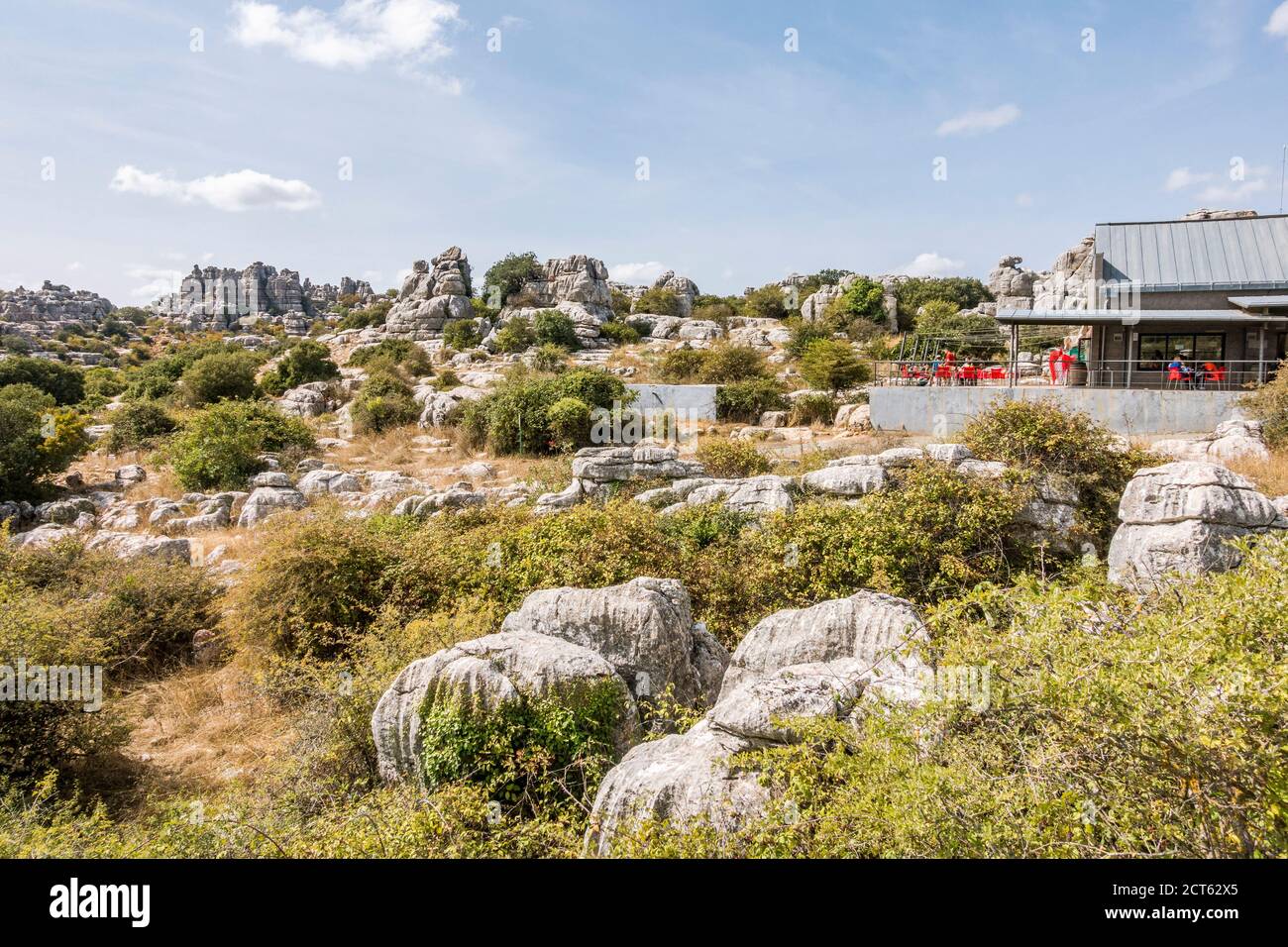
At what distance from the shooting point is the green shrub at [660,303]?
57312 mm

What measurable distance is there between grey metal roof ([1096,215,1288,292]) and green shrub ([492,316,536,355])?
2927 cm

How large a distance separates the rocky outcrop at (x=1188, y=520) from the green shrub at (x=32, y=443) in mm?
22399

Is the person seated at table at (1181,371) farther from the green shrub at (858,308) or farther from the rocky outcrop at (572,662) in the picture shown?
the green shrub at (858,308)

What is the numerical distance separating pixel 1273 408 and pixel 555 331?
3476 cm

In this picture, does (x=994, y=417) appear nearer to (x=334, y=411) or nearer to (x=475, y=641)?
(x=475, y=641)

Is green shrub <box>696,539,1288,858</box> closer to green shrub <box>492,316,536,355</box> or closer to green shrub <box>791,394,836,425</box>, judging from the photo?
green shrub <box>791,394,836,425</box>

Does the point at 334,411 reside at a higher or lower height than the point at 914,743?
higher

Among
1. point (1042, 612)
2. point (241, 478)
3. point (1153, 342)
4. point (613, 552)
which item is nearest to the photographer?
point (1042, 612)

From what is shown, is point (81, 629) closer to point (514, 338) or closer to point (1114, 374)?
point (1114, 374)
